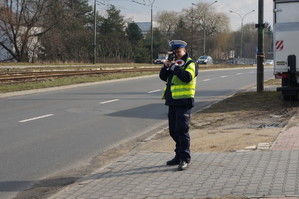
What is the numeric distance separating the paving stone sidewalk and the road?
1.13 meters

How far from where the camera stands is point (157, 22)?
376 ft

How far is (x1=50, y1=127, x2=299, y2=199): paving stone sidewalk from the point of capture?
5.88 meters

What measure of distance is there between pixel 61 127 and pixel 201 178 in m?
6.34

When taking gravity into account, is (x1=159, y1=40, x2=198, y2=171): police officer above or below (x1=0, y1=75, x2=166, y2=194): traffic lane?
above

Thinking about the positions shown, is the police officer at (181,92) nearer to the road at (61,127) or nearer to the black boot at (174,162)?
the black boot at (174,162)

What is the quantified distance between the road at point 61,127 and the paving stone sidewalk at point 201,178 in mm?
1128

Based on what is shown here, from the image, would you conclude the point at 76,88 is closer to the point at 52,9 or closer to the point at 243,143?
the point at 243,143

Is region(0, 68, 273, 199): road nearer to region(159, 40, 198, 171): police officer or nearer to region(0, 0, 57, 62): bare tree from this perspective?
region(159, 40, 198, 171): police officer

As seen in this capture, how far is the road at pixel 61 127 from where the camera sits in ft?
26.9

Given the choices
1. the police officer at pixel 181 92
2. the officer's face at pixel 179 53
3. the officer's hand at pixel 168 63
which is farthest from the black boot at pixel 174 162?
the officer's face at pixel 179 53

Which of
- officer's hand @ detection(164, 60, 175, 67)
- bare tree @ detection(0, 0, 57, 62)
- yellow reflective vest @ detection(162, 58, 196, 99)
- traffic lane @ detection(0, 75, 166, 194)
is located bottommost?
traffic lane @ detection(0, 75, 166, 194)

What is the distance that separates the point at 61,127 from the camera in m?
12.3

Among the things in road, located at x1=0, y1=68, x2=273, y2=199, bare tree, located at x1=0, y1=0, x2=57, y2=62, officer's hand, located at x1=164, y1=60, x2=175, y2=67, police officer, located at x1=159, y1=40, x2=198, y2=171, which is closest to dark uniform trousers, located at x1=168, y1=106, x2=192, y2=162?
police officer, located at x1=159, y1=40, x2=198, y2=171

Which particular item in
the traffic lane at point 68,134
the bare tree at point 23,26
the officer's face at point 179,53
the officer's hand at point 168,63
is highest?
the bare tree at point 23,26
